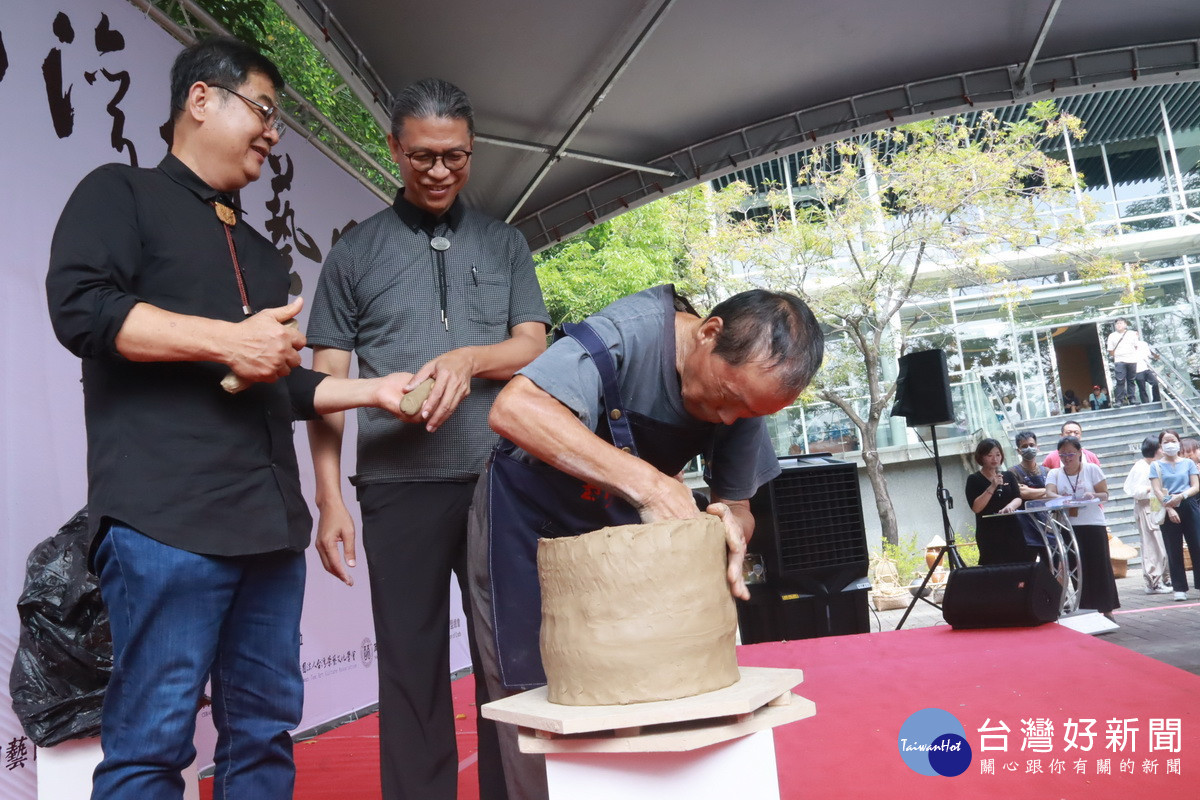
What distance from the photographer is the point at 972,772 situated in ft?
7.82

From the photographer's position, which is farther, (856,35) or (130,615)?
(856,35)

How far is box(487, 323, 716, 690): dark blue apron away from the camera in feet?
5.66

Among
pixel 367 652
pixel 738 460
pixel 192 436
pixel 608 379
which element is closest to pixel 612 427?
pixel 608 379

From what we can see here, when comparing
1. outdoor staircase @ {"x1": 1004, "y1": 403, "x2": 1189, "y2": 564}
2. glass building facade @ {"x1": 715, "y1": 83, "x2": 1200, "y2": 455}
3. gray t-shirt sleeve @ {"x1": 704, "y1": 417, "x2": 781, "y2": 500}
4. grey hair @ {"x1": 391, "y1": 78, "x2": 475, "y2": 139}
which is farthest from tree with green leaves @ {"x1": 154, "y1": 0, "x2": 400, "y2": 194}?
glass building facade @ {"x1": 715, "y1": 83, "x2": 1200, "y2": 455}

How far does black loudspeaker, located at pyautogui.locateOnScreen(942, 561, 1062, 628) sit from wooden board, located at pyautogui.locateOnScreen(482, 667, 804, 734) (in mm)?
3638

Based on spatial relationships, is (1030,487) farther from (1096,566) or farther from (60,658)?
(60,658)

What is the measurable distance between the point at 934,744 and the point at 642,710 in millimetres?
1664

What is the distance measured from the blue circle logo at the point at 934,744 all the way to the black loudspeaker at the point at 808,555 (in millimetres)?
2066

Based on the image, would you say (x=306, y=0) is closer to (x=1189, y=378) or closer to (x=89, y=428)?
(x=89, y=428)

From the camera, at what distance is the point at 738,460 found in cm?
198

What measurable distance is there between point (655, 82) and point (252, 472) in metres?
4.06

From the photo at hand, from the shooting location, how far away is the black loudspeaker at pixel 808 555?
16.5 ft

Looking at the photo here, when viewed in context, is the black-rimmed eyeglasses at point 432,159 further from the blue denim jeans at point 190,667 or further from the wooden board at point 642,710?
the wooden board at point 642,710

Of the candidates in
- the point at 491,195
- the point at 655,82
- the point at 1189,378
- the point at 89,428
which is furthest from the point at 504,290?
the point at 1189,378
